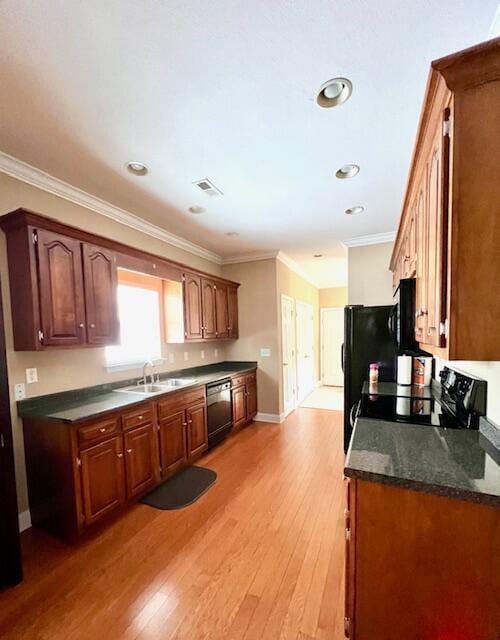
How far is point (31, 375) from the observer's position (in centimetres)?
217

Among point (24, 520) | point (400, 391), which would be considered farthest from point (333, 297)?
point (24, 520)

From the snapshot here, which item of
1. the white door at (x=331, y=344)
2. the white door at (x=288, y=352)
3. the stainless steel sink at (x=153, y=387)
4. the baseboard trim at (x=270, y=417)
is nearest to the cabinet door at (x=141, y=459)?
the stainless steel sink at (x=153, y=387)

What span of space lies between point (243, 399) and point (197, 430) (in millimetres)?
1142

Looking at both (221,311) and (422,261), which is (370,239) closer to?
(221,311)

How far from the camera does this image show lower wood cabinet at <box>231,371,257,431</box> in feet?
13.0

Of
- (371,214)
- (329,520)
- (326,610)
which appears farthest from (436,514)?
(371,214)

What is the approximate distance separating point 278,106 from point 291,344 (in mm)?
4024

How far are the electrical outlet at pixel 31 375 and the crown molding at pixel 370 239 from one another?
393 cm

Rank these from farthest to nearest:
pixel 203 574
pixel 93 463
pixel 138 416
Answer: pixel 138 416, pixel 93 463, pixel 203 574

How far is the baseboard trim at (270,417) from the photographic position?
4500 millimetres

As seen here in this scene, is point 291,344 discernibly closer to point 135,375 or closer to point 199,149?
point 135,375

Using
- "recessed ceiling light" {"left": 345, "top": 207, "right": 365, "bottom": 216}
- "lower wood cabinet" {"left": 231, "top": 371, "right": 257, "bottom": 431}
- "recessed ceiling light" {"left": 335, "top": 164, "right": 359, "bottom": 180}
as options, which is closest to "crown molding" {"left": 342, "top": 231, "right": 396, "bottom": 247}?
"recessed ceiling light" {"left": 345, "top": 207, "right": 365, "bottom": 216}

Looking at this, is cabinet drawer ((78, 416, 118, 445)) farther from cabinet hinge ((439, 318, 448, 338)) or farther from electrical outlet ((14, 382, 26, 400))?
cabinet hinge ((439, 318, 448, 338))

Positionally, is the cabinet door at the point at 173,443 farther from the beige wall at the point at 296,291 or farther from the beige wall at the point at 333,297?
the beige wall at the point at 333,297
